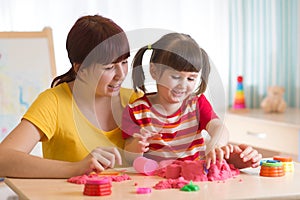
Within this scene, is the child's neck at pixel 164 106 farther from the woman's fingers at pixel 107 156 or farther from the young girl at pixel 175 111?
the woman's fingers at pixel 107 156

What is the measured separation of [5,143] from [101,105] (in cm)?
31

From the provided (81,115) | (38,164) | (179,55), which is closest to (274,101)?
(81,115)

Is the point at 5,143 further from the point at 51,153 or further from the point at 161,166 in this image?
the point at 161,166

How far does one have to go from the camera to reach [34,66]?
9.86 feet

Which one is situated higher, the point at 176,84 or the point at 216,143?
the point at 176,84

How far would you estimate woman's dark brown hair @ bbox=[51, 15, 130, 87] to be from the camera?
1726mm

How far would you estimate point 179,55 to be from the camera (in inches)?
64.2

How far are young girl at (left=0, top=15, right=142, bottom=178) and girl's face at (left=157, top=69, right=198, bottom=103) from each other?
0.14m

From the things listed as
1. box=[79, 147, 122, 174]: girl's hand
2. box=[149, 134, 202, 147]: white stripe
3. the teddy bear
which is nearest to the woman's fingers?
box=[79, 147, 122, 174]: girl's hand

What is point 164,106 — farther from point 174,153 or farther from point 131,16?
point 131,16

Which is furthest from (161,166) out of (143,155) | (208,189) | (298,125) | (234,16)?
(234,16)

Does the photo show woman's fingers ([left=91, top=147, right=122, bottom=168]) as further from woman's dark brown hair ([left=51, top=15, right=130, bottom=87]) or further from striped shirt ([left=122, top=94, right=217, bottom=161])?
woman's dark brown hair ([left=51, top=15, right=130, bottom=87])

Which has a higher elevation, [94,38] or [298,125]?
[94,38]

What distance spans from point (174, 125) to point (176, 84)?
12 cm
